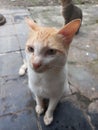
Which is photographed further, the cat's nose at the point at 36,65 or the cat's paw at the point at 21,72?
the cat's paw at the point at 21,72

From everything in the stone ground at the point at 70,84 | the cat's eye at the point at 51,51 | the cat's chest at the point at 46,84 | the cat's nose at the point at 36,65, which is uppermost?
the cat's eye at the point at 51,51

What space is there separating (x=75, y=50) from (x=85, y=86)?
0.63 metres

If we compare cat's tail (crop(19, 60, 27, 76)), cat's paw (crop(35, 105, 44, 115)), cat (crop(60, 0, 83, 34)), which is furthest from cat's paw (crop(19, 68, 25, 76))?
cat (crop(60, 0, 83, 34))

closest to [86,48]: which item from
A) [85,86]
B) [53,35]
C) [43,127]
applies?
[85,86]

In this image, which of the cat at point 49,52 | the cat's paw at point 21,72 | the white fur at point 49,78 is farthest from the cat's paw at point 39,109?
the cat's paw at point 21,72

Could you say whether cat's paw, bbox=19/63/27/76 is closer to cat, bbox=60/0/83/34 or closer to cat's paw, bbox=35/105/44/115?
cat's paw, bbox=35/105/44/115

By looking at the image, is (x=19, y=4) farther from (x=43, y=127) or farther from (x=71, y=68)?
(x=43, y=127)

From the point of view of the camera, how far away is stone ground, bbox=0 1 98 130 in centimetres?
160

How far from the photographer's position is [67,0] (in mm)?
2521

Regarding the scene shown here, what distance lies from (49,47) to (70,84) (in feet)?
2.88

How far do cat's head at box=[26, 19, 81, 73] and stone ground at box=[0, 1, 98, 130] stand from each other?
568mm

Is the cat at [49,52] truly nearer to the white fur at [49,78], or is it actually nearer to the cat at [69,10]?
the white fur at [49,78]

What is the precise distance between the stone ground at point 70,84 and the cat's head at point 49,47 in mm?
568

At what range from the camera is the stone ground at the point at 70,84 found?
5.24ft
